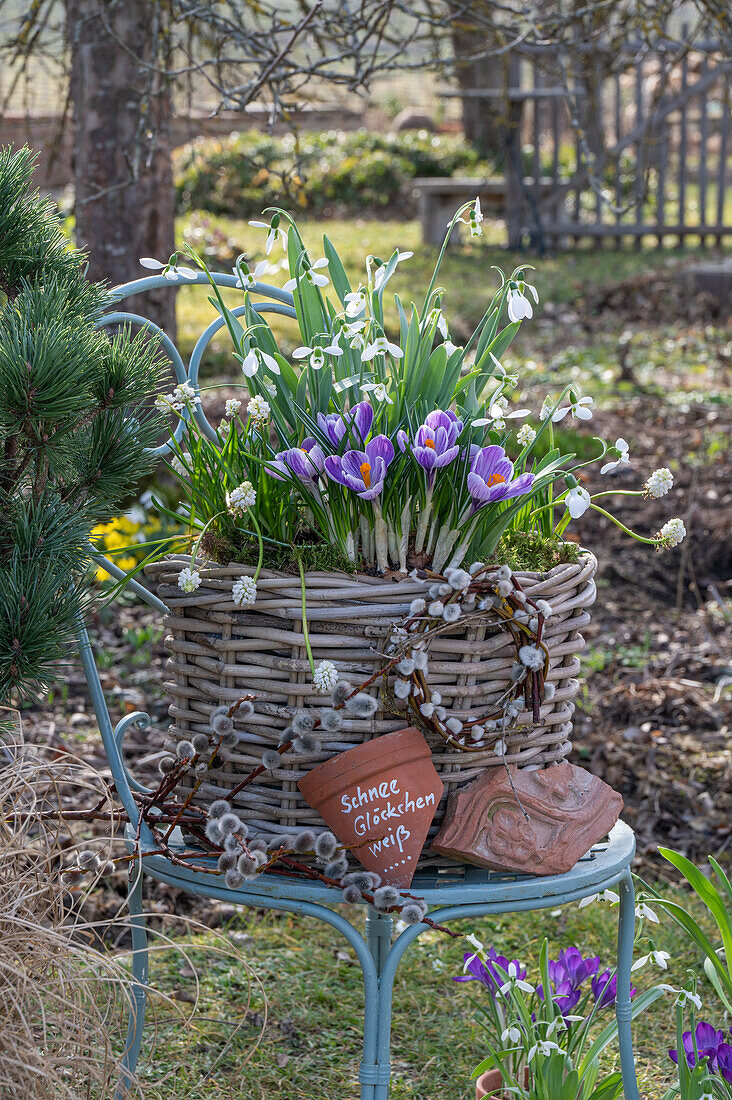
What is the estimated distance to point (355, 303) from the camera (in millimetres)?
1332

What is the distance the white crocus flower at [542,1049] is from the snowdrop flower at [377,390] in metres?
0.88

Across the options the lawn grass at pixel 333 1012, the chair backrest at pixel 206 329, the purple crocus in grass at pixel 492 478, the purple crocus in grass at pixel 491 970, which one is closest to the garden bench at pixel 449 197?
the lawn grass at pixel 333 1012

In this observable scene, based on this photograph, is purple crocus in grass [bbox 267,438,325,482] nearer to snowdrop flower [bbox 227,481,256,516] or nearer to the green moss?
snowdrop flower [bbox 227,481,256,516]

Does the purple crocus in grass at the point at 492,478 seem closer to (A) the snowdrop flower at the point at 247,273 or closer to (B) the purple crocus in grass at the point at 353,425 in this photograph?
(B) the purple crocus in grass at the point at 353,425

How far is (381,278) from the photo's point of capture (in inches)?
53.1

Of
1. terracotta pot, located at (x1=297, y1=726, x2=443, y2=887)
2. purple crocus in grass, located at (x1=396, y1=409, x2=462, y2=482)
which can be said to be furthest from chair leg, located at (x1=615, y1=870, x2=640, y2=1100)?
purple crocus in grass, located at (x1=396, y1=409, x2=462, y2=482)

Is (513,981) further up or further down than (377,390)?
further down

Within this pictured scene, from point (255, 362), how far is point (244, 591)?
0.27 m

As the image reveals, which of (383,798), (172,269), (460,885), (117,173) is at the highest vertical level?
(117,173)

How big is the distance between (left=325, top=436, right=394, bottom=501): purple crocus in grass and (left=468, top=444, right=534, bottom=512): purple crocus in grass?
0.34 ft

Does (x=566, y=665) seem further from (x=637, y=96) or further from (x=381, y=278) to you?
(x=637, y=96)

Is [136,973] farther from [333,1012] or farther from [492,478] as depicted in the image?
[492,478]

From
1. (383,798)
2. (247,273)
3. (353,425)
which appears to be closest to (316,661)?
(383,798)

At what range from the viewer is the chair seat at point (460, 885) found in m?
1.24
